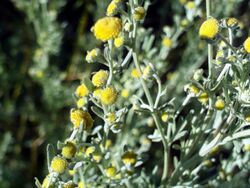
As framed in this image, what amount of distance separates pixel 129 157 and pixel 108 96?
30 cm

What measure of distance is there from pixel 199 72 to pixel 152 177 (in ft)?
1.73

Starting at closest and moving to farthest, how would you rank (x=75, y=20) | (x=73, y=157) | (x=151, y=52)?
(x=73, y=157) → (x=151, y=52) → (x=75, y=20)

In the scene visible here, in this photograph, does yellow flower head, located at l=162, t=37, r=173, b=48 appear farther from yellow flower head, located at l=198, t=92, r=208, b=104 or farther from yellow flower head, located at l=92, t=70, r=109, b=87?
yellow flower head, located at l=92, t=70, r=109, b=87

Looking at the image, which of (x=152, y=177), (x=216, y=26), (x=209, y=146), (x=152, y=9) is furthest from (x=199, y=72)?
(x=152, y=9)

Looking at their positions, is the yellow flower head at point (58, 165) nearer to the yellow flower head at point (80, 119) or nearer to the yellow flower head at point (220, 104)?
the yellow flower head at point (80, 119)

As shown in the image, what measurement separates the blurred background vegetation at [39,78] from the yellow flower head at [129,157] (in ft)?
3.59

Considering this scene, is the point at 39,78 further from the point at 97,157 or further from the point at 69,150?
the point at 69,150

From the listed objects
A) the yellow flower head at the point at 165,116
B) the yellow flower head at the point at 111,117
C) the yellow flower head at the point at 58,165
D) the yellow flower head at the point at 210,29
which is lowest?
the yellow flower head at the point at 165,116

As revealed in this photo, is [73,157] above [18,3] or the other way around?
the other way around

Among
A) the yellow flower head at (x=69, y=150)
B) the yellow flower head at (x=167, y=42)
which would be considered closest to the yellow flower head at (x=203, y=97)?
the yellow flower head at (x=69, y=150)

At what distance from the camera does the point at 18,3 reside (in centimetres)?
274

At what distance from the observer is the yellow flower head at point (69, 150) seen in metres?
1.19

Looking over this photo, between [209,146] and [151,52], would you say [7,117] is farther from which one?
[209,146]

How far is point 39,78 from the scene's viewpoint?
2.66m
